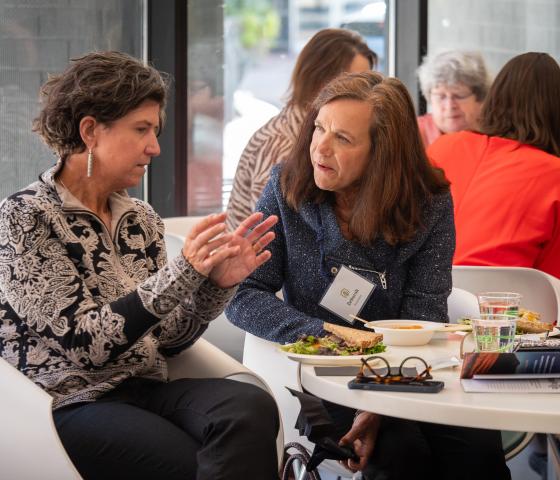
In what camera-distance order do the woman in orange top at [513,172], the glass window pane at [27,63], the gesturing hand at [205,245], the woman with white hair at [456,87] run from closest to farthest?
the gesturing hand at [205,245] → the woman in orange top at [513,172] → the glass window pane at [27,63] → the woman with white hair at [456,87]

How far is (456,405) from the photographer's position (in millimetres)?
1715

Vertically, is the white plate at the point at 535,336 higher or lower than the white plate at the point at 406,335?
lower

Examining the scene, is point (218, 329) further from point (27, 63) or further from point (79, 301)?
point (79, 301)

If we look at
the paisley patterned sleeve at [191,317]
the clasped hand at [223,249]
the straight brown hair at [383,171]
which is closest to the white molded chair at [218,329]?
the straight brown hair at [383,171]

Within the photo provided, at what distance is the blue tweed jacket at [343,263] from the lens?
2.69 metres

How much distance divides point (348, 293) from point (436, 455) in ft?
1.61

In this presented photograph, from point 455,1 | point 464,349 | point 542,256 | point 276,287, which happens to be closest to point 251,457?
point 464,349

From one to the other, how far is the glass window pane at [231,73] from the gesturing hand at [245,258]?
2888 mm

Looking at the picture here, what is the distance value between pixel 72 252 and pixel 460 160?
1901 millimetres

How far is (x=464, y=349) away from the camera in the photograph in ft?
7.42

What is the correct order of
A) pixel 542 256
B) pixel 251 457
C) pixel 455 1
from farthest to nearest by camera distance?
pixel 455 1, pixel 542 256, pixel 251 457

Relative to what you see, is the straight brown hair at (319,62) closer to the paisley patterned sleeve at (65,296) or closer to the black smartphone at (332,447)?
the paisley patterned sleeve at (65,296)

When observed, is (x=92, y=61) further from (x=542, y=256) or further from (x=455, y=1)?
(x=455, y=1)

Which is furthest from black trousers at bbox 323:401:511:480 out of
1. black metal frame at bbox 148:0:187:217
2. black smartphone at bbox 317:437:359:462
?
black metal frame at bbox 148:0:187:217
